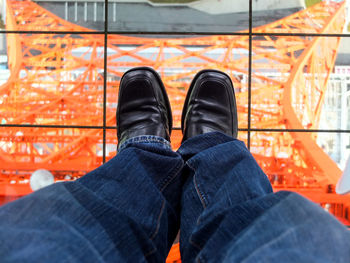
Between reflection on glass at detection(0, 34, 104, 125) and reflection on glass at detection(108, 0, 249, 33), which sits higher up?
reflection on glass at detection(108, 0, 249, 33)

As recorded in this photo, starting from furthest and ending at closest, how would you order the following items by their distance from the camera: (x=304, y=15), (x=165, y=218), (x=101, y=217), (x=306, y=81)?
(x=306, y=81), (x=304, y=15), (x=165, y=218), (x=101, y=217)

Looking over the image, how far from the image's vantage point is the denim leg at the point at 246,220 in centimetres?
28

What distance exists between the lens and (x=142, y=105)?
901 mm

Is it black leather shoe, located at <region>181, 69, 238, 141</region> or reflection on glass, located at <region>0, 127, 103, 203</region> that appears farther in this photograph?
reflection on glass, located at <region>0, 127, 103, 203</region>

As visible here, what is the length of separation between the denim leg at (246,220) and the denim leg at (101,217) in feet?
0.24

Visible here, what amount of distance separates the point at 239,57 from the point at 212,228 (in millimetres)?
2282

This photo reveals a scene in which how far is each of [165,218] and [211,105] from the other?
0.55 meters

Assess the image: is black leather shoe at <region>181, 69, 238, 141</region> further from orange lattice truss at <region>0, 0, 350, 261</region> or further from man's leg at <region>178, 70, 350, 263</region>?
orange lattice truss at <region>0, 0, 350, 261</region>

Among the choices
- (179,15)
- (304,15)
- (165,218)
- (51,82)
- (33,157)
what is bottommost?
(33,157)

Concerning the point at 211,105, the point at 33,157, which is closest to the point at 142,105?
the point at 211,105

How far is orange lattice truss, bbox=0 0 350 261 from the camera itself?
219 centimetres

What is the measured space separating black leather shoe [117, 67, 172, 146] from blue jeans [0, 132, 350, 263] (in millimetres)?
308

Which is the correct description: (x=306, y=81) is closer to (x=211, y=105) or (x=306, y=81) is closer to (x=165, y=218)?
(x=211, y=105)

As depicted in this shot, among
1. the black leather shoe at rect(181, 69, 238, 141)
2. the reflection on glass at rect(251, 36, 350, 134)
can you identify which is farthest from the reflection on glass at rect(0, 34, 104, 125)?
the reflection on glass at rect(251, 36, 350, 134)
